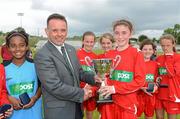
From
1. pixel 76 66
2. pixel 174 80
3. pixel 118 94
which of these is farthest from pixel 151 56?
pixel 76 66

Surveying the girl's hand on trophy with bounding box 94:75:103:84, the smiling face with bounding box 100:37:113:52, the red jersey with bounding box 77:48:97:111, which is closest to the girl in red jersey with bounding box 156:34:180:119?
the smiling face with bounding box 100:37:113:52

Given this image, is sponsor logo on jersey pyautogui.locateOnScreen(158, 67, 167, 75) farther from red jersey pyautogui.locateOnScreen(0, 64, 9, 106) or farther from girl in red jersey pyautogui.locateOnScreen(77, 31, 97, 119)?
red jersey pyautogui.locateOnScreen(0, 64, 9, 106)

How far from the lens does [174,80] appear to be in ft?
20.8

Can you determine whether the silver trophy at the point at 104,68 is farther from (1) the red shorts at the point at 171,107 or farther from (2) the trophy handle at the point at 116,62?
(1) the red shorts at the point at 171,107

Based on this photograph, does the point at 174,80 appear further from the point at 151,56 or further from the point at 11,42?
the point at 11,42

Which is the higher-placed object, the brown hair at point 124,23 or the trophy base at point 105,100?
the brown hair at point 124,23

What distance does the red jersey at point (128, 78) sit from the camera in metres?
4.47

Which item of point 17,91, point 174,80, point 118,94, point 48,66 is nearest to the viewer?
point 48,66

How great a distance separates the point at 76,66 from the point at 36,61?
1.71ft

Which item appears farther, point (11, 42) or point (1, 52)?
point (1, 52)

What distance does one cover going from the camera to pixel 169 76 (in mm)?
6332

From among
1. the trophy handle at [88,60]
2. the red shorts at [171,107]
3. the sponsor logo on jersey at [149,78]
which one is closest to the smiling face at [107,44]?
the trophy handle at [88,60]

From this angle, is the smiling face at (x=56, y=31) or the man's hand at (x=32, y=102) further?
the man's hand at (x=32, y=102)

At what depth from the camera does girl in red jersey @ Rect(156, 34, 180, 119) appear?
6.26m
